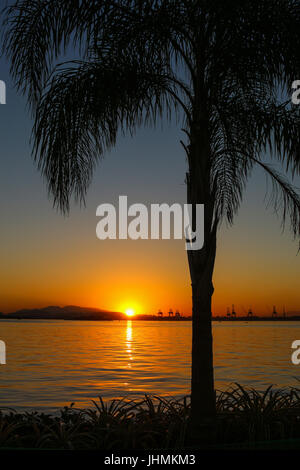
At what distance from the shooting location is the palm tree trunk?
8930 millimetres

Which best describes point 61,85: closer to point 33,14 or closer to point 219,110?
point 33,14

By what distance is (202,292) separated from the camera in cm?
907

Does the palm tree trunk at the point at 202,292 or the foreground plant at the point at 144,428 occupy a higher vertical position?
the palm tree trunk at the point at 202,292

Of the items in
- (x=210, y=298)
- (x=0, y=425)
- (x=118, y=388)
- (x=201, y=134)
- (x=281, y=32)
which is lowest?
(x=118, y=388)

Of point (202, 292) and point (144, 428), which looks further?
point (202, 292)

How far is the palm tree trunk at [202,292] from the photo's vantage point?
8930 mm

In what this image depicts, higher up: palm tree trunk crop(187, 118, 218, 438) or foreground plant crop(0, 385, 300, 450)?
palm tree trunk crop(187, 118, 218, 438)

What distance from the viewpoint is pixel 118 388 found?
23.7m

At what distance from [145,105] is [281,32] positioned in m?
2.34

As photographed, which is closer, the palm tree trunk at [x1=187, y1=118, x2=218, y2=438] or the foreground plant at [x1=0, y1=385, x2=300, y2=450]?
the foreground plant at [x1=0, y1=385, x2=300, y2=450]

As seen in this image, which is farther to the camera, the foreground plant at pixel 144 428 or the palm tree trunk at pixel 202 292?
the palm tree trunk at pixel 202 292
